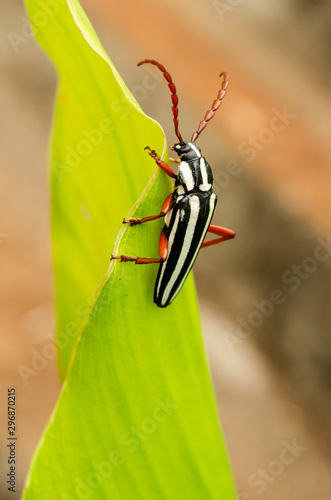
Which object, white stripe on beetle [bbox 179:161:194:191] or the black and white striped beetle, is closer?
the black and white striped beetle

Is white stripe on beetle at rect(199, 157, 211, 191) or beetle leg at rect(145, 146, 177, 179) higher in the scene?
white stripe on beetle at rect(199, 157, 211, 191)

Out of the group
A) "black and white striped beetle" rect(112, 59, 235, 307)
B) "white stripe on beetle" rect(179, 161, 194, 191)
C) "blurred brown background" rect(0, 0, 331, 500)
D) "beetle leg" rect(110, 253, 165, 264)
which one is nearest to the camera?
"beetle leg" rect(110, 253, 165, 264)

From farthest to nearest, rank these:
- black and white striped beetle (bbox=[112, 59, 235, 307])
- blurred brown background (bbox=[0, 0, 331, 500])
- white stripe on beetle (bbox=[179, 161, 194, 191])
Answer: blurred brown background (bbox=[0, 0, 331, 500])
white stripe on beetle (bbox=[179, 161, 194, 191])
black and white striped beetle (bbox=[112, 59, 235, 307])

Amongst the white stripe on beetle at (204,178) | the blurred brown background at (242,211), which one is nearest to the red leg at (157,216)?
the white stripe on beetle at (204,178)

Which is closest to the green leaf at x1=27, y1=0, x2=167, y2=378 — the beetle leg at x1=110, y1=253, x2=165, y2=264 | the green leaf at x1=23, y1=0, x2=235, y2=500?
the green leaf at x1=23, y1=0, x2=235, y2=500

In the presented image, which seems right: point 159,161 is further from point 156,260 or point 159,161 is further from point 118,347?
point 118,347

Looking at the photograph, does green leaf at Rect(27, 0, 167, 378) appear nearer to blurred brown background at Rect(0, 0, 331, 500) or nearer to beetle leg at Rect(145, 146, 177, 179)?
beetle leg at Rect(145, 146, 177, 179)
